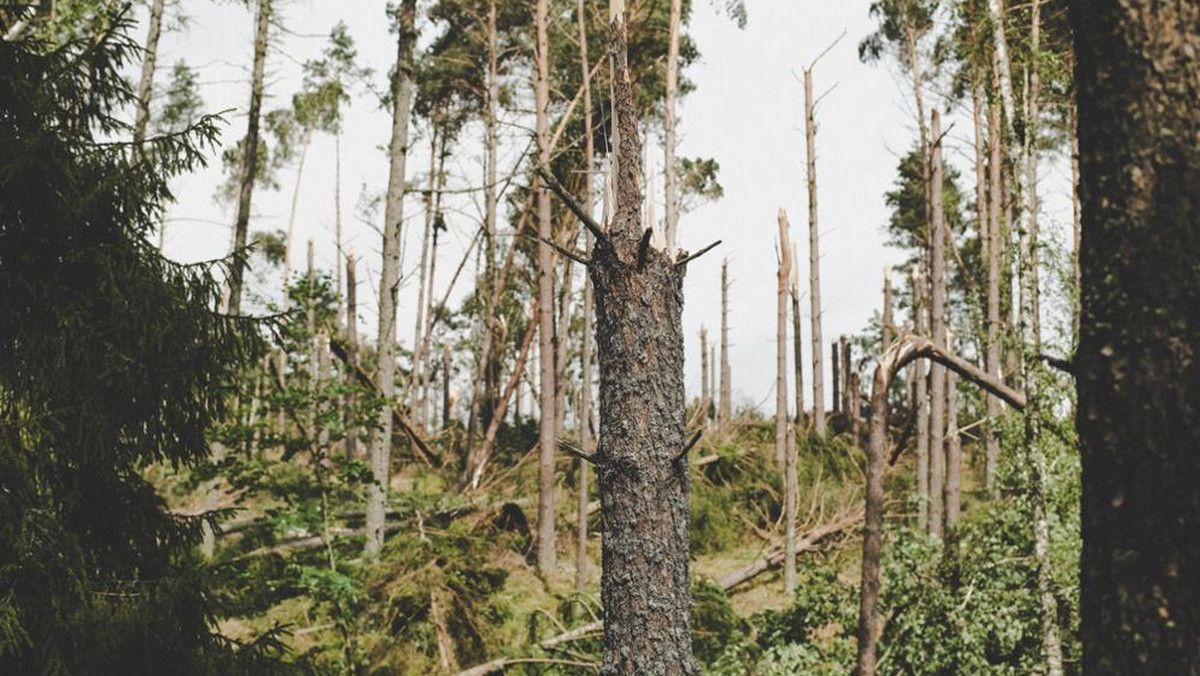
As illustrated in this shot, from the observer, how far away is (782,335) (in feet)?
49.9

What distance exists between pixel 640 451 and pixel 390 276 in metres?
5.95

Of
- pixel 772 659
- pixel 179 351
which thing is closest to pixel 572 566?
pixel 772 659

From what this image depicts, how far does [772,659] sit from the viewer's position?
797 cm

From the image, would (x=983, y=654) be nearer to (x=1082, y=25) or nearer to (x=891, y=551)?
(x=891, y=551)

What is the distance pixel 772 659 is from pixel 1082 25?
7.08 metres

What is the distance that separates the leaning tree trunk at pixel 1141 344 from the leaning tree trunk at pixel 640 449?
2678 mm

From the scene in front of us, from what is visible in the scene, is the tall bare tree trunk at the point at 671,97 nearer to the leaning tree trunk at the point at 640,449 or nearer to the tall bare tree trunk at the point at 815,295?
the tall bare tree trunk at the point at 815,295

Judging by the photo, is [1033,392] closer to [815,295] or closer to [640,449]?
[640,449]

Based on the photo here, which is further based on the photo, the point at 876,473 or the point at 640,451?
the point at 876,473

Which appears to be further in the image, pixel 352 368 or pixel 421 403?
pixel 421 403

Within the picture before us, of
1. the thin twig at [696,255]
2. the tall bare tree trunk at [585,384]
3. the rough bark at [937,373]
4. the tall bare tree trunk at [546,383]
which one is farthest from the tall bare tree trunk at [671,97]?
the thin twig at [696,255]

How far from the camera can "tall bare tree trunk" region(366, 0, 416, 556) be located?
9211mm

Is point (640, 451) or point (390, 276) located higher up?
point (390, 276)

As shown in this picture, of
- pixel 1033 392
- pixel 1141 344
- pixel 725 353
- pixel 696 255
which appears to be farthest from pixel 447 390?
pixel 1141 344
